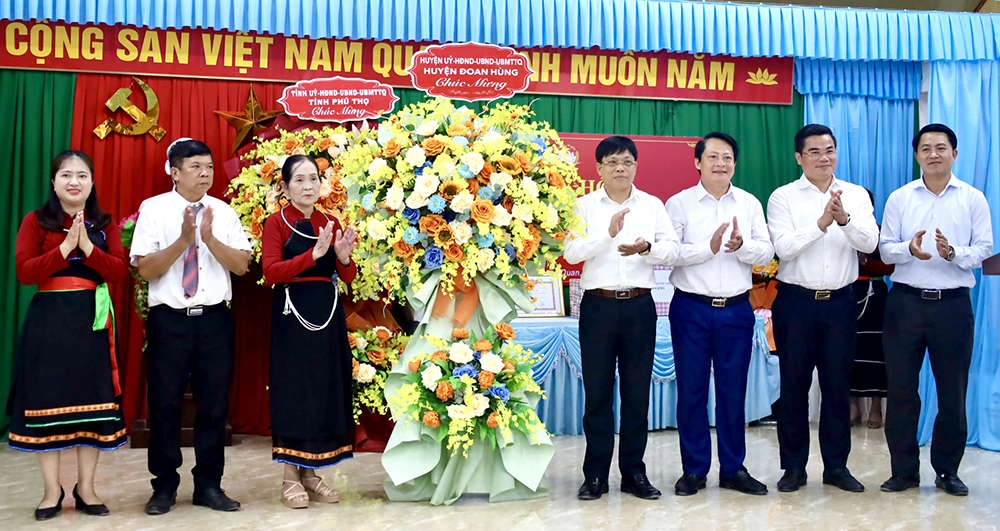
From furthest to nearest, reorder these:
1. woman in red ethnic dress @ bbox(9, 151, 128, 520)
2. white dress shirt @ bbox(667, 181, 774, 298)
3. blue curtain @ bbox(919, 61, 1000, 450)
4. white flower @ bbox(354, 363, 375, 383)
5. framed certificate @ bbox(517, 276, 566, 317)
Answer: framed certificate @ bbox(517, 276, 566, 317)
blue curtain @ bbox(919, 61, 1000, 450)
white flower @ bbox(354, 363, 375, 383)
white dress shirt @ bbox(667, 181, 774, 298)
woman in red ethnic dress @ bbox(9, 151, 128, 520)

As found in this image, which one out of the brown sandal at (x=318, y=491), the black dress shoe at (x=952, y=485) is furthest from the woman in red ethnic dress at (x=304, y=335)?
the black dress shoe at (x=952, y=485)

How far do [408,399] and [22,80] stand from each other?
3379 millimetres

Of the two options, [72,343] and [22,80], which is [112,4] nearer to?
[22,80]

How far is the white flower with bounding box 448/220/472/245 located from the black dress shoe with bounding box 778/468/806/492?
188 cm

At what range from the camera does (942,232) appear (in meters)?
3.85

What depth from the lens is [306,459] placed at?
3.45m

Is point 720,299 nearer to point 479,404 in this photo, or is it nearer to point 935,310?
point 935,310

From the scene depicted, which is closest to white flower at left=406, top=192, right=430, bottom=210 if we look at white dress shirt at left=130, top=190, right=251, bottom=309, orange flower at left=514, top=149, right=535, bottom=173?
orange flower at left=514, top=149, right=535, bottom=173

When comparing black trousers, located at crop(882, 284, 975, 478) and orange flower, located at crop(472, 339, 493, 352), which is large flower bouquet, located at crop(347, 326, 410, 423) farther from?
Result: black trousers, located at crop(882, 284, 975, 478)

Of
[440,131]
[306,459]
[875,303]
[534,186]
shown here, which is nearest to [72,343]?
[306,459]

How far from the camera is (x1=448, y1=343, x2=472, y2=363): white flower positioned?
11.3ft

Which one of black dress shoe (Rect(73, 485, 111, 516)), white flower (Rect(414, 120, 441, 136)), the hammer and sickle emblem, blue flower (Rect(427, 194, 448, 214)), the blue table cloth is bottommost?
black dress shoe (Rect(73, 485, 111, 516))

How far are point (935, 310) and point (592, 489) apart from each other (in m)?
1.77

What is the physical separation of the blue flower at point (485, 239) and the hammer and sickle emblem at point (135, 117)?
2.70 m
